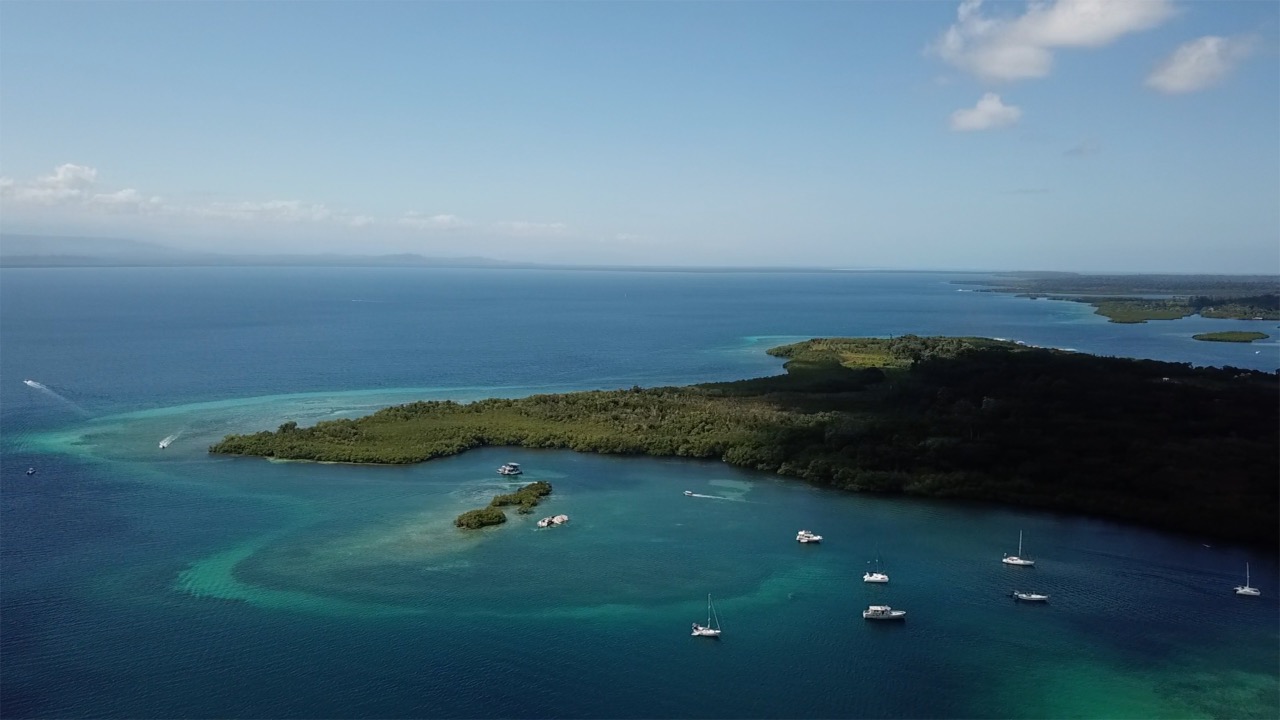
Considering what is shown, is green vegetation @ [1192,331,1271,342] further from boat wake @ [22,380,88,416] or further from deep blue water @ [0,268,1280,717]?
boat wake @ [22,380,88,416]

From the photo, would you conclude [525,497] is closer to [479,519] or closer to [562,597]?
[479,519]

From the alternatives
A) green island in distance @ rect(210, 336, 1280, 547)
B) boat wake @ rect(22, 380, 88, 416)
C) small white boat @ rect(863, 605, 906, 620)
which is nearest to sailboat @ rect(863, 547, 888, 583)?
small white boat @ rect(863, 605, 906, 620)

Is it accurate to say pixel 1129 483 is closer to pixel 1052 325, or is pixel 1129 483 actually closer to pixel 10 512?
pixel 10 512

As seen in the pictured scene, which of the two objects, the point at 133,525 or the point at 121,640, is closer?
the point at 121,640

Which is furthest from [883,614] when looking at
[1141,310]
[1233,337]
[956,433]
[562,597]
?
[1141,310]

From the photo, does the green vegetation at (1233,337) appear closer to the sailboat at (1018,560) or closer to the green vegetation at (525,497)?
the sailboat at (1018,560)

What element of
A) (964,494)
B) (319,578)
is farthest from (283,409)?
(964,494)
